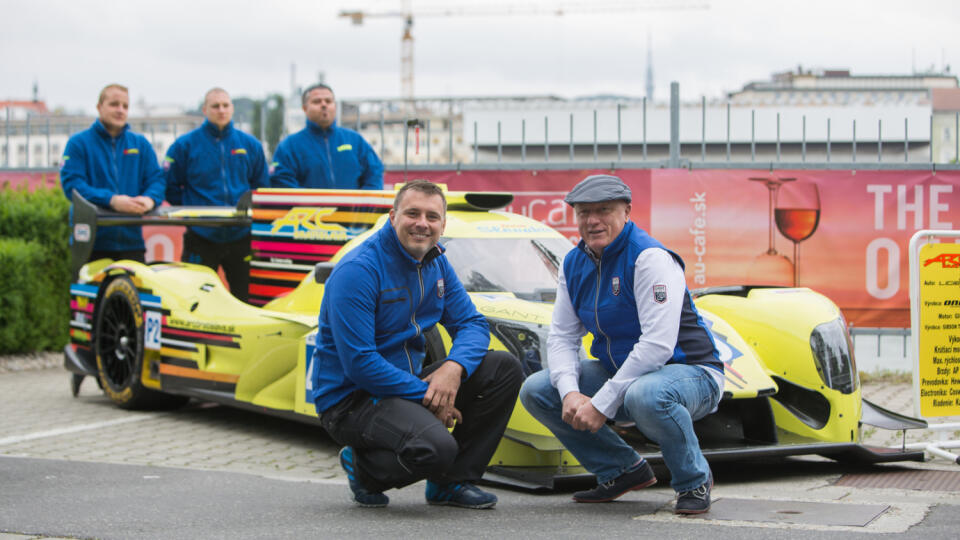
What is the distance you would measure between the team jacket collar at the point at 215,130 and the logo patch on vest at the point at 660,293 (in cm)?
521

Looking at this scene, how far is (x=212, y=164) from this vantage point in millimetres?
8641

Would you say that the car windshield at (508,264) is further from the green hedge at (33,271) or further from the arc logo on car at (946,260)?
the green hedge at (33,271)

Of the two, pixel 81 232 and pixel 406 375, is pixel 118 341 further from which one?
pixel 406 375

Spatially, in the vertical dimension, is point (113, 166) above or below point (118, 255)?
above

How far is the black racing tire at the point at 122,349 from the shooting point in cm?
756

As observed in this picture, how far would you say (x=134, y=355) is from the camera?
7.64 metres

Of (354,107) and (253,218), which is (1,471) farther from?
(354,107)

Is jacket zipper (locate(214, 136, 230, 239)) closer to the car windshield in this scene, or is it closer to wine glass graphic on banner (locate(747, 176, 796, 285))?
the car windshield

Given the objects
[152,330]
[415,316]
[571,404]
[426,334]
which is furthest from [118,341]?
[571,404]

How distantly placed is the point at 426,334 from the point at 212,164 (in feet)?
13.3

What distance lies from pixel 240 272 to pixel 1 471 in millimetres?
3386

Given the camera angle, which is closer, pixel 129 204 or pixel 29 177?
pixel 129 204

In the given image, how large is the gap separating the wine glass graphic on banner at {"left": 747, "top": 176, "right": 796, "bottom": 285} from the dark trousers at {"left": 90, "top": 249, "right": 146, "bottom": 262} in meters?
4.99

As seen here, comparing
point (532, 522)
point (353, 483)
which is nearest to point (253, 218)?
point (353, 483)
